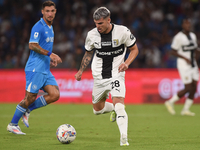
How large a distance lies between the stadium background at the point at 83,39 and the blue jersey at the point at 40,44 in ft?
22.3

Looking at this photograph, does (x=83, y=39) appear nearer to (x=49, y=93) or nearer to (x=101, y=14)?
(x=49, y=93)

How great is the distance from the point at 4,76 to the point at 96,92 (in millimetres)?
8739

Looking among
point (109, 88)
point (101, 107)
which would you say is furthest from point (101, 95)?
point (101, 107)

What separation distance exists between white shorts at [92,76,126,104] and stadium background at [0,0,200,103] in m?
7.36

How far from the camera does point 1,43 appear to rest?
16.4 metres

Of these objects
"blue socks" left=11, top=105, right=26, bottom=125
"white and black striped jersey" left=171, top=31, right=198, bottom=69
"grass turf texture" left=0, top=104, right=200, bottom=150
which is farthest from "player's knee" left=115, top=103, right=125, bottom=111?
"white and black striped jersey" left=171, top=31, right=198, bottom=69

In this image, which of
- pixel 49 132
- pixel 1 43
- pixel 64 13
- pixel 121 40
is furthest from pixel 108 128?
pixel 64 13

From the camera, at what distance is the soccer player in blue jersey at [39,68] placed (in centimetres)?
646

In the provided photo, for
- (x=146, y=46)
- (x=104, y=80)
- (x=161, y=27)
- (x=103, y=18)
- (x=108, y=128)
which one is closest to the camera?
(x=103, y=18)

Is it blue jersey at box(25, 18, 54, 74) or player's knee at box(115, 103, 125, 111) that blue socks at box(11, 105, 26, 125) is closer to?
blue jersey at box(25, 18, 54, 74)

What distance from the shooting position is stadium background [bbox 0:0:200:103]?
527 inches

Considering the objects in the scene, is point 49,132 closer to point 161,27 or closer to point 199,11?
point 161,27

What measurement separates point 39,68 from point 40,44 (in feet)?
1.60

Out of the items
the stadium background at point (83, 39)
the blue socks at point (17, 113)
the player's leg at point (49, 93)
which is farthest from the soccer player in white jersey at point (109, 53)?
the stadium background at point (83, 39)
